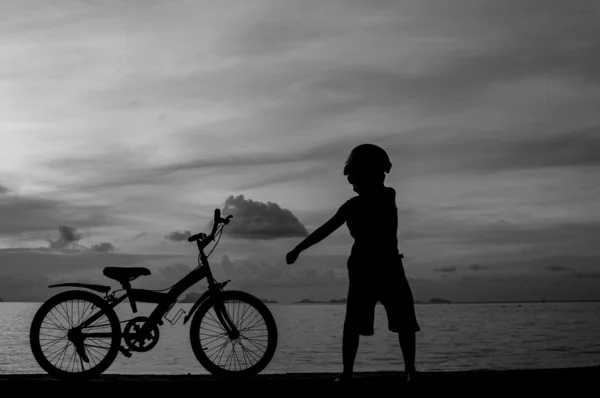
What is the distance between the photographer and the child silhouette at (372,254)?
22.9 ft

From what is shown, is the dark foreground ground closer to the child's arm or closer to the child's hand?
the child's hand

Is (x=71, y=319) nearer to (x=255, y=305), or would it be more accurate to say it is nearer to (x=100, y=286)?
(x=100, y=286)

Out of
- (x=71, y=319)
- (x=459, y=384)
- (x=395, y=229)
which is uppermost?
(x=395, y=229)

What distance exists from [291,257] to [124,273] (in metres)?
2.61

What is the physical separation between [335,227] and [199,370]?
34.1m

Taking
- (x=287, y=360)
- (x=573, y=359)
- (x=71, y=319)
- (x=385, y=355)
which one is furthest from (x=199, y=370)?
(x=71, y=319)

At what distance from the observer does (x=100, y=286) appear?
8727mm

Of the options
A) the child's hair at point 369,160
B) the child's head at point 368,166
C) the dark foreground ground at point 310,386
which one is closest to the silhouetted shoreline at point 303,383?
the dark foreground ground at point 310,386

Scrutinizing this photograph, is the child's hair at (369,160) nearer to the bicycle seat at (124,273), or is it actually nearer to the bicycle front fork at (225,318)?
the bicycle front fork at (225,318)

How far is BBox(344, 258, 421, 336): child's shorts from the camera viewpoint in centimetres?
698

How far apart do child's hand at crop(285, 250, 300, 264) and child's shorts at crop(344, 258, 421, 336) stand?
63 cm

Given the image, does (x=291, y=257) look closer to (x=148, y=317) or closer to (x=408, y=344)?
(x=408, y=344)

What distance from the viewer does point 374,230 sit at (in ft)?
23.0

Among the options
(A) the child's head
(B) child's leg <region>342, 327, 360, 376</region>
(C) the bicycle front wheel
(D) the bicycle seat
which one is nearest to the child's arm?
(A) the child's head
